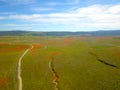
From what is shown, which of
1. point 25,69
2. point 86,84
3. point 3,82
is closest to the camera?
point 86,84

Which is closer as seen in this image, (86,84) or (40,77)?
(86,84)

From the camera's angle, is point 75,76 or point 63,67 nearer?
point 75,76

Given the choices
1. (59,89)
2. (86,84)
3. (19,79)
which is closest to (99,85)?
(86,84)

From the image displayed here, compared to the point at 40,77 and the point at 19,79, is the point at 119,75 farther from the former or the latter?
the point at 19,79

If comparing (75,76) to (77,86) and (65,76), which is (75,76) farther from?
(77,86)

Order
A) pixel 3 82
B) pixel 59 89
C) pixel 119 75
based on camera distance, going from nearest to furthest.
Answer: pixel 59 89 → pixel 3 82 → pixel 119 75

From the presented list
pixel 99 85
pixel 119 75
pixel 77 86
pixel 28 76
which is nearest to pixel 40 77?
pixel 28 76

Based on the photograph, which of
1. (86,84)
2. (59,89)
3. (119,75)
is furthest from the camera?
(119,75)

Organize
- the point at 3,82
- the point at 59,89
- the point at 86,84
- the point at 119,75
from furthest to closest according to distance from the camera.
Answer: the point at 119,75 → the point at 3,82 → the point at 86,84 → the point at 59,89
